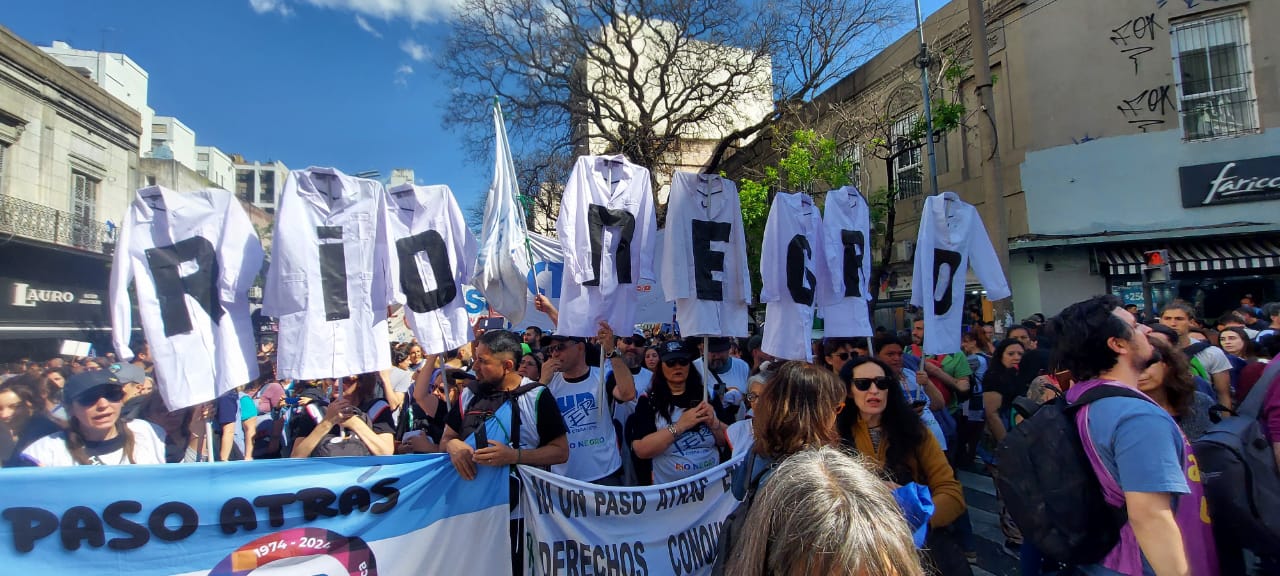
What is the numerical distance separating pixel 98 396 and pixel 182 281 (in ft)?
2.33

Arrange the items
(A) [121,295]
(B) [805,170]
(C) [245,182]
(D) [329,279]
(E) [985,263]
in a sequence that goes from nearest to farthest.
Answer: (A) [121,295], (D) [329,279], (E) [985,263], (B) [805,170], (C) [245,182]

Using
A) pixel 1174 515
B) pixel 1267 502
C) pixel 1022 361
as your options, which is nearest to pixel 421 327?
pixel 1174 515

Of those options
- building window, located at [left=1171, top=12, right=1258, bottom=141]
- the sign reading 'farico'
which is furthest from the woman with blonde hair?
building window, located at [left=1171, top=12, right=1258, bottom=141]

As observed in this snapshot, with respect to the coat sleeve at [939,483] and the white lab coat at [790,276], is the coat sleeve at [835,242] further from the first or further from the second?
the coat sleeve at [939,483]

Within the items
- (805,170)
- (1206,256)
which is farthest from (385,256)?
(1206,256)

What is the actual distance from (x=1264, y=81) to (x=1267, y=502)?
47.8 feet

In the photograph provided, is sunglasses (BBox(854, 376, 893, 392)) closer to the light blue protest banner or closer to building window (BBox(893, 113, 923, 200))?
the light blue protest banner

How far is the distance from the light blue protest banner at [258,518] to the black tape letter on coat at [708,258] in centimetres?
182

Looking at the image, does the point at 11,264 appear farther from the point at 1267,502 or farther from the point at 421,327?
the point at 1267,502

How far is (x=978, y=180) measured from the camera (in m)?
15.1

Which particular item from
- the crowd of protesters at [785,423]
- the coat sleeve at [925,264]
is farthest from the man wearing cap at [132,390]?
the coat sleeve at [925,264]

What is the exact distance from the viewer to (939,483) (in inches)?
110

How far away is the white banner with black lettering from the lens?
353 cm

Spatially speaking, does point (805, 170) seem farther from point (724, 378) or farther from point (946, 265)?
point (946, 265)
